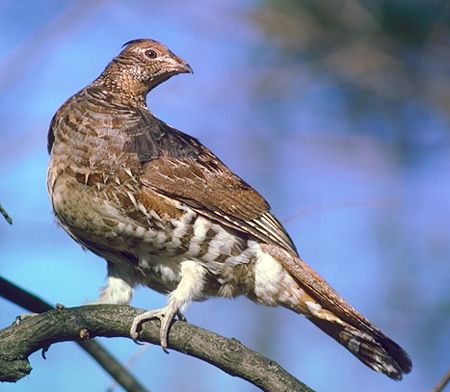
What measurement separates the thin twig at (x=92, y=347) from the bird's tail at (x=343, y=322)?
1.06 metres

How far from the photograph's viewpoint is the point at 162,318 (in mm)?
4703

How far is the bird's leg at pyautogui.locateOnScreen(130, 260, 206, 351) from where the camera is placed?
4520 millimetres

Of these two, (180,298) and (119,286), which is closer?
(180,298)

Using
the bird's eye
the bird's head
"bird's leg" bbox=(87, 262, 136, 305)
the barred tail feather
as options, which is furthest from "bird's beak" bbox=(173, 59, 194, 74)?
the barred tail feather

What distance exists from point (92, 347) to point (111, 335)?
1.06 feet

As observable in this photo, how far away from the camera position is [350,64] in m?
12.3

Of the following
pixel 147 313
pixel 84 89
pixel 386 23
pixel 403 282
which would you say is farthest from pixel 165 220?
pixel 386 23

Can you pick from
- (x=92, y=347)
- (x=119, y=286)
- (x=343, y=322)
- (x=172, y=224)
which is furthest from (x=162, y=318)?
(x=343, y=322)

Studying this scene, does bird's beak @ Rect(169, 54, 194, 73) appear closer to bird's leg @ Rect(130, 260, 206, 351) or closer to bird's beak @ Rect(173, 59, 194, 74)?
bird's beak @ Rect(173, 59, 194, 74)

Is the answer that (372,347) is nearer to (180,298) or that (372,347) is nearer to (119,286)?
(180,298)

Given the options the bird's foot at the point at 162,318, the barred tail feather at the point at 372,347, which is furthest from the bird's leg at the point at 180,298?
the barred tail feather at the point at 372,347

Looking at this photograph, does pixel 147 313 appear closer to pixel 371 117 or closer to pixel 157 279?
pixel 157 279

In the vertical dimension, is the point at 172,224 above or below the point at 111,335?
above

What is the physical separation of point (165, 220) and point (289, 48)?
7.69 meters
